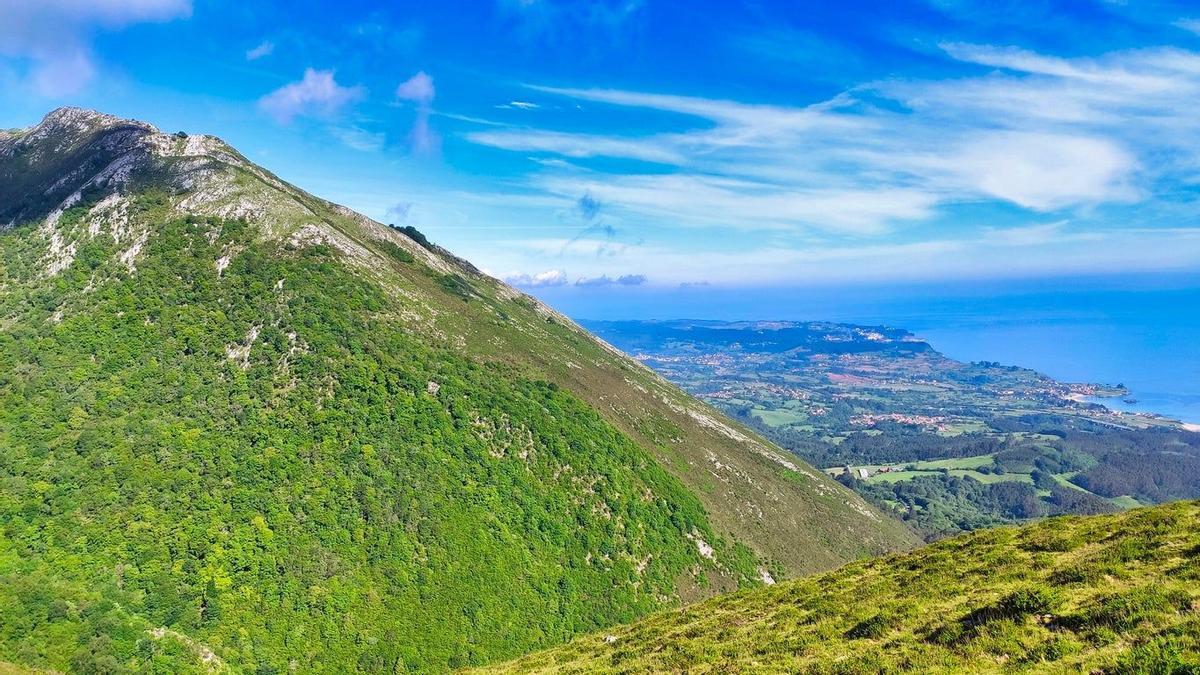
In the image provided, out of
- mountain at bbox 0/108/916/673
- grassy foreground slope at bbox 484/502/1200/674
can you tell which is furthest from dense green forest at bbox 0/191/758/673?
grassy foreground slope at bbox 484/502/1200/674

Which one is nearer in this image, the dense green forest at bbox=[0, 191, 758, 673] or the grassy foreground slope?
the grassy foreground slope

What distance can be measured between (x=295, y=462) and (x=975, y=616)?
64605mm

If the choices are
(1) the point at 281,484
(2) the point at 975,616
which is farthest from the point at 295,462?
(2) the point at 975,616

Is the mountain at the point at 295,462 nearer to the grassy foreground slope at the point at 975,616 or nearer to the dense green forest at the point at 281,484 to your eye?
the dense green forest at the point at 281,484

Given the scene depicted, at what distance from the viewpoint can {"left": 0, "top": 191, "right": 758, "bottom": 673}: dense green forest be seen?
1857 inches

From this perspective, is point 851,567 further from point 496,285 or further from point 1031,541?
point 496,285

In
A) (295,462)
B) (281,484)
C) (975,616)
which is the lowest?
A: (975,616)

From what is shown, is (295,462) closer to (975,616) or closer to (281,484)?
(281,484)

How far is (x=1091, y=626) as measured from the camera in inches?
611

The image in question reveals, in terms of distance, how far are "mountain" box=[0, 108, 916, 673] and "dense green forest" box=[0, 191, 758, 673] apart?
0.27 m

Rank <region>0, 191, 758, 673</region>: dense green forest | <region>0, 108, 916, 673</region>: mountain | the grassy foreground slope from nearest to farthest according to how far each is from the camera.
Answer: the grassy foreground slope → <region>0, 191, 758, 673</region>: dense green forest → <region>0, 108, 916, 673</region>: mountain

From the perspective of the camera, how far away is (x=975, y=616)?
19.1m

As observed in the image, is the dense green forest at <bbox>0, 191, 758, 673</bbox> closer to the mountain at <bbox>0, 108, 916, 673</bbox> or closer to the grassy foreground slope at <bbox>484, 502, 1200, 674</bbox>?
the mountain at <bbox>0, 108, 916, 673</bbox>

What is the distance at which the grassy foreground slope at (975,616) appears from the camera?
14.7m
